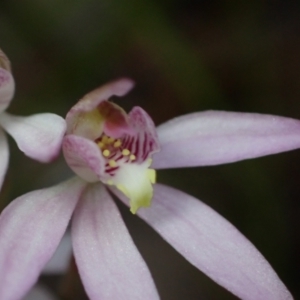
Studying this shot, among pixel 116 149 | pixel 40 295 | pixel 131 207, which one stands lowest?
pixel 40 295

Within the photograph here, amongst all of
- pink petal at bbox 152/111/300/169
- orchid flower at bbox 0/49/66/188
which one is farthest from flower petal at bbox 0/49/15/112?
pink petal at bbox 152/111/300/169

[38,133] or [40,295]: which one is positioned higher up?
[38,133]

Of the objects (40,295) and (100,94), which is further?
(40,295)

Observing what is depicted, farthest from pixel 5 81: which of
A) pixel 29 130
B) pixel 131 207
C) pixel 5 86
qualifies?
pixel 131 207

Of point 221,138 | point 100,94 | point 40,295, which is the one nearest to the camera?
point 100,94

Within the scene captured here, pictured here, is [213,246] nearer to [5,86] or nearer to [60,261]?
[5,86]

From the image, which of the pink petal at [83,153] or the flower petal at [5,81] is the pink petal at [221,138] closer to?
the pink petal at [83,153]

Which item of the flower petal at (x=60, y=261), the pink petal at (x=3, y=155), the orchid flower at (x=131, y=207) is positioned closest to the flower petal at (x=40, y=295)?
the flower petal at (x=60, y=261)

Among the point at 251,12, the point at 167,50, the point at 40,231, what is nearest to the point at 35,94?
the point at 167,50
